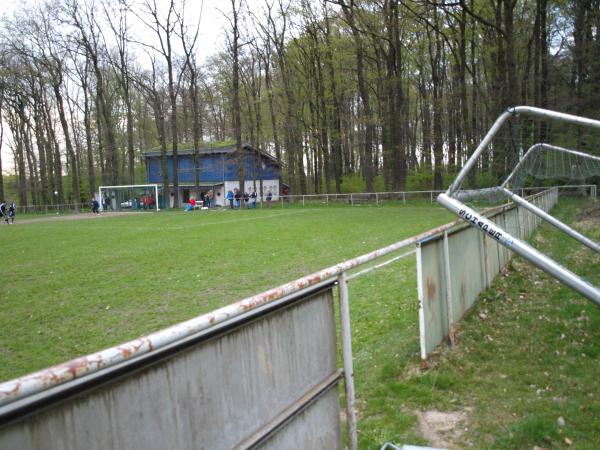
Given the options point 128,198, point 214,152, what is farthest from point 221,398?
point 214,152

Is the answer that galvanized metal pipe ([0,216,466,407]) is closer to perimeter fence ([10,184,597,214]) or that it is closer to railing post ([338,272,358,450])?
railing post ([338,272,358,450])

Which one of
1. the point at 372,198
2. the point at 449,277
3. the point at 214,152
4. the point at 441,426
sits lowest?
the point at 441,426

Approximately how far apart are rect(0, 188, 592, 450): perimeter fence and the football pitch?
4160 millimetres

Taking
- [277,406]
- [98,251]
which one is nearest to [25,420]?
[277,406]

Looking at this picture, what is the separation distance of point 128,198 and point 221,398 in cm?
4962

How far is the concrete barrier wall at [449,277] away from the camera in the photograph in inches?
191

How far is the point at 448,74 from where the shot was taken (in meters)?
45.2

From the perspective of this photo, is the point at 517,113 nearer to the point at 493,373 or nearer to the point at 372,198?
the point at 493,373

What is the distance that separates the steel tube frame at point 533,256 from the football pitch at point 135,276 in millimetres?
2342

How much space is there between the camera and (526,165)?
11188 millimetres

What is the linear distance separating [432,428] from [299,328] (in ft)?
6.28

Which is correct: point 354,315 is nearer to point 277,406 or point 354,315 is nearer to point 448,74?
point 277,406

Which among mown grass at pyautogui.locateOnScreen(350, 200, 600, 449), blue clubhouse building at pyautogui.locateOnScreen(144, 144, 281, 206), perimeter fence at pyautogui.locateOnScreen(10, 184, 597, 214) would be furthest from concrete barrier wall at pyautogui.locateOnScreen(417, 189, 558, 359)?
blue clubhouse building at pyautogui.locateOnScreen(144, 144, 281, 206)

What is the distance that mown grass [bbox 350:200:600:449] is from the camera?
3.71m
